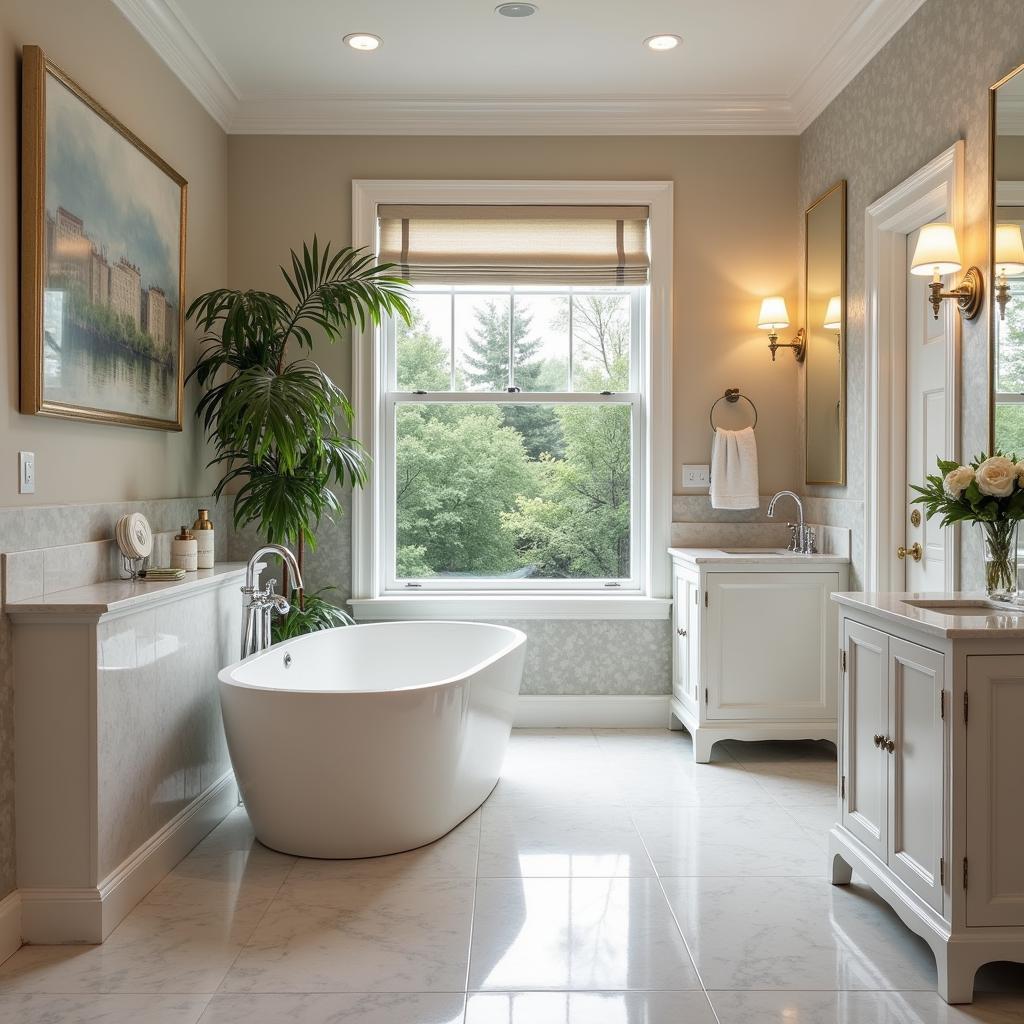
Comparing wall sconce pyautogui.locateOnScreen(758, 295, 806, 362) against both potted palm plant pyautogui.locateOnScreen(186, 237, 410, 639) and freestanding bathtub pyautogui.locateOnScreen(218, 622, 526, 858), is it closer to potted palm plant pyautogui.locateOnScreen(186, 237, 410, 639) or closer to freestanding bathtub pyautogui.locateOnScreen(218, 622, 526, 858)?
potted palm plant pyautogui.locateOnScreen(186, 237, 410, 639)

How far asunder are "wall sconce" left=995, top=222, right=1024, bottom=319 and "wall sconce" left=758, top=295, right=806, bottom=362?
5.13 ft

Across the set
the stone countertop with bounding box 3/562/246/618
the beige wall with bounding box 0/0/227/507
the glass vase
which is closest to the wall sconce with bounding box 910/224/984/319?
the glass vase

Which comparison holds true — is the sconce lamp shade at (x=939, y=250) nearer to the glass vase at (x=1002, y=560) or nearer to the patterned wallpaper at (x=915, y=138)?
the patterned wallpaper at (x=915, y=138)

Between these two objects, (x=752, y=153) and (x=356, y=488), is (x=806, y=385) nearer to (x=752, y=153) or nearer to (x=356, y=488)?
(x=752, y=153)

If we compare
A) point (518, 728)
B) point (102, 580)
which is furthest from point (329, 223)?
point (518, 728)

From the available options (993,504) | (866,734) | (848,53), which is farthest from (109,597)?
(848,53)


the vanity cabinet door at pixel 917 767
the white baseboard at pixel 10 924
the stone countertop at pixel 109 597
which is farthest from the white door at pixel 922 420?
the white baseboard at pixel 10 924

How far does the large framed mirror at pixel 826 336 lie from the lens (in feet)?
12.9

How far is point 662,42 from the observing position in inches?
148

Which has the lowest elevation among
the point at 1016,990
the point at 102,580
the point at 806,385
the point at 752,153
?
the point at 1016,990

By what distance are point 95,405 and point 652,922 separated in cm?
216

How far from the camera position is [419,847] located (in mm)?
2957

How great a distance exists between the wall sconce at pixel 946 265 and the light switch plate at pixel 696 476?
5.38ft

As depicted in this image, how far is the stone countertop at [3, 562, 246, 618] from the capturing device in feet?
7.72
